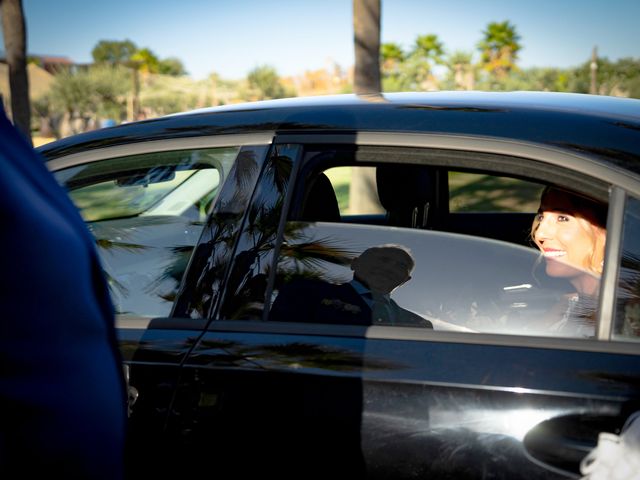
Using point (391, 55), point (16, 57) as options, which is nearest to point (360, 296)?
point (16, 57)

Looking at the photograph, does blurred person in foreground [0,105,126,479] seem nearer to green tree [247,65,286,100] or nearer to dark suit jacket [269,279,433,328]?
dark suit jacket [269,279,433,328]

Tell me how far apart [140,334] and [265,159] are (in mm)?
576

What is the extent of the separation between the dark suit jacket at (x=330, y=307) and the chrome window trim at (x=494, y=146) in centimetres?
39

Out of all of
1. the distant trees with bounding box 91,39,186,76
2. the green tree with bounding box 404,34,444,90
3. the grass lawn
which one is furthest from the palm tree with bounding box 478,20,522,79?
the grass lawn

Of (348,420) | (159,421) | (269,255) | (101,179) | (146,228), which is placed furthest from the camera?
(146,228)

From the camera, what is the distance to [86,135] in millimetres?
2498

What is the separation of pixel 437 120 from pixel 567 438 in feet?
2.83

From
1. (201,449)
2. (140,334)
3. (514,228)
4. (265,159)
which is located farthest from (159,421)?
(514,228)

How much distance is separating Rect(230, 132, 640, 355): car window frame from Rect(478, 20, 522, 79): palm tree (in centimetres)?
7885

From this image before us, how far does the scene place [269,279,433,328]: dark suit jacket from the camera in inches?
80.9

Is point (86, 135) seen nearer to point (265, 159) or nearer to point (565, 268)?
point (265, 159)

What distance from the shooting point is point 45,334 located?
910 millimetres

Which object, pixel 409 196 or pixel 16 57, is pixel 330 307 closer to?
pixel 409 196

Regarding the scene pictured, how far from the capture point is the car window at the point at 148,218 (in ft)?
7.45
